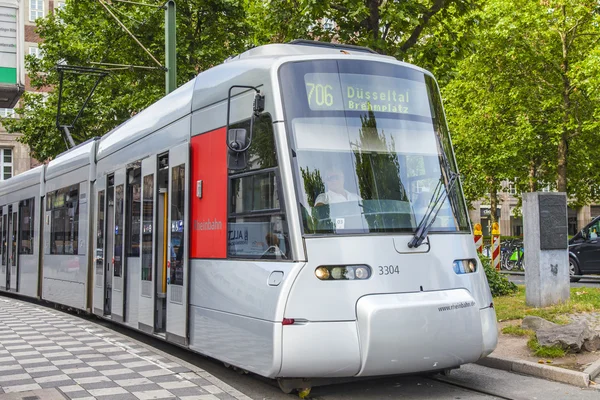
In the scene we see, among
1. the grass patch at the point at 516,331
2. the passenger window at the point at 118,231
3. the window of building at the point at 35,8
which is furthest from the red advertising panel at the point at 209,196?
the window of building at the point at 35,8

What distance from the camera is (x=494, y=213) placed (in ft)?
119

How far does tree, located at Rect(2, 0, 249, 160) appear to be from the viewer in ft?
73.2

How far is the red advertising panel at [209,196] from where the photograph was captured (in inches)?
299

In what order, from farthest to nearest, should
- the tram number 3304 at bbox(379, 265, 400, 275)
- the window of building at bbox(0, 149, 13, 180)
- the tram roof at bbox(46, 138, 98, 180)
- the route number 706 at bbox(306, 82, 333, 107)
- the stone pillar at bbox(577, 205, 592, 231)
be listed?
the stone pillar at bbox(577, 205, 592, 231) → the window of building at bbox(0, 149, 13, 180) → the tram roof at bbox(46, 138, 98, 180) → the route number 706 at bbox(306, 82, 333, 107) → the tram number 3304 at bbox(379, 265, 400, 275)

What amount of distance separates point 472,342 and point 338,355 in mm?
1285

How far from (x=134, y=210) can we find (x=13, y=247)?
373 inches

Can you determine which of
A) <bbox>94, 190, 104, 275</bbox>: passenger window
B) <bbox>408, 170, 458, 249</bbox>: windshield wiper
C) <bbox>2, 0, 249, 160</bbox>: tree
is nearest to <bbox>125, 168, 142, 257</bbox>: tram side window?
<bbox>94, 190, 104, 275</bbox>: passenger window

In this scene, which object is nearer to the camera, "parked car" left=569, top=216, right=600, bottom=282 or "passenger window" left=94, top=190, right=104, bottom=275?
"passenger window" left=94, top=190, right=104, bottom=275

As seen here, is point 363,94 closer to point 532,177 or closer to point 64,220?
point 64,220

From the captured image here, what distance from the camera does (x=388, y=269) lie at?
6.59 m

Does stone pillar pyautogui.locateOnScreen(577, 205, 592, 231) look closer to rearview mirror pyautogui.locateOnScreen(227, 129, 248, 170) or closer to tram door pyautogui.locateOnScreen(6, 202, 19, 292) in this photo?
tram door pyautogui.locateOnScreen(6, 202, 19, 292)

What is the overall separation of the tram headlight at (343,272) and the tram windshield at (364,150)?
0.32m

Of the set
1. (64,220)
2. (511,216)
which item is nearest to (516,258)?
(64,220)

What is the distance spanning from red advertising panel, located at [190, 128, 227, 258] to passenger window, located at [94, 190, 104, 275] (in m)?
4.43
